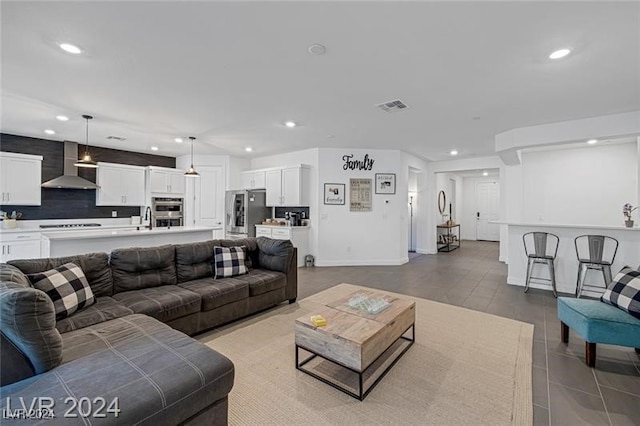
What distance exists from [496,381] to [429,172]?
678cm

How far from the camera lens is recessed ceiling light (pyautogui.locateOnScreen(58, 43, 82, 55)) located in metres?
2.36

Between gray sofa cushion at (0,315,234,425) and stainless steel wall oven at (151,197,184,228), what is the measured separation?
5.34 meters

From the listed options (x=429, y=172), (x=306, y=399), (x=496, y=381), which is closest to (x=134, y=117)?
(x=306, y=399)

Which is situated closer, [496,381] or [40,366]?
[40,366]

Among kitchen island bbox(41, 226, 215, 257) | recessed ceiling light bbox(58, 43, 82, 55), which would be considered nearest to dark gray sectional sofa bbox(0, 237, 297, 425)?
kitchen island bbox(41, 226, 215, 257)

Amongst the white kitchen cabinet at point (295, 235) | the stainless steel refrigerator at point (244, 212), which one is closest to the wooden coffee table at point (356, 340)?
the white kitchen cabinet at point (295, 235)

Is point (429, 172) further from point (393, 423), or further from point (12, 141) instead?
point (12, 141)

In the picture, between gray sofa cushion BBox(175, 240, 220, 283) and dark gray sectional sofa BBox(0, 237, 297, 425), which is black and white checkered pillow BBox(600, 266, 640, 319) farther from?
gray sofa cushion BBox(175, 240, 220, 283)

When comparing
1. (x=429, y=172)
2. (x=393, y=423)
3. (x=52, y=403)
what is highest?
(x=429, y=172)

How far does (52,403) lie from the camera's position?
1215 millimetres

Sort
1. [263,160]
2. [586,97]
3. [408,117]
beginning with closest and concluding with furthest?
[586,97] < [408,117] < [263,160]

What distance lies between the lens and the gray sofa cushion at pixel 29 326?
54.8 inches

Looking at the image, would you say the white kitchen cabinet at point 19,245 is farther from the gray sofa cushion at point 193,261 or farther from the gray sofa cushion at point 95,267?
the gray sofa cushion at point 193,261

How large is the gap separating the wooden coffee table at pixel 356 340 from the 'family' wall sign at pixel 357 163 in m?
4.21
